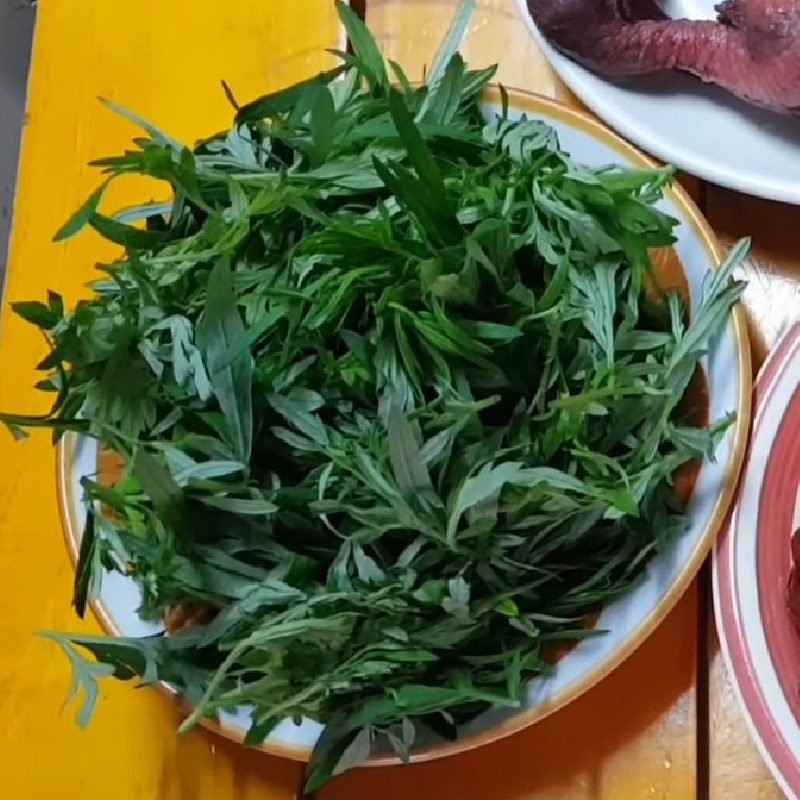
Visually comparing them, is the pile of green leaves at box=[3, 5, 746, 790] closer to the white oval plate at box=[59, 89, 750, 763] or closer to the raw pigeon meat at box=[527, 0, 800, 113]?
the white oval plate at box=[59, 89, 750, 763]

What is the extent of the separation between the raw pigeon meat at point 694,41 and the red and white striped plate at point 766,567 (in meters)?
0.16

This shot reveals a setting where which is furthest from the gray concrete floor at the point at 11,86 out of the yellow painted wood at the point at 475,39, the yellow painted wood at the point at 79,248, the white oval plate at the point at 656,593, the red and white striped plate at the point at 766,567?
the red and white striped plate at the point at 766,567

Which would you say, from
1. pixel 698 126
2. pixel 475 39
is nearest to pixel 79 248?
pixel 475 39

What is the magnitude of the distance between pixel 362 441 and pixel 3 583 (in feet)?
→ 1.03

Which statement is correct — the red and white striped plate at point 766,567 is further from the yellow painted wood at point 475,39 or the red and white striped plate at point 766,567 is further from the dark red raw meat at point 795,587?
the yellow painted wood at point 475,39

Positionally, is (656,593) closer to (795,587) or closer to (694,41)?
(795,587)

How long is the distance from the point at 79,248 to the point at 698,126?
0.41 m

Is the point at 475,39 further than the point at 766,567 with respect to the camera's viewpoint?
Yes

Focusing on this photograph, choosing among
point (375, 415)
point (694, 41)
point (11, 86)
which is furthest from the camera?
point (11, 86)

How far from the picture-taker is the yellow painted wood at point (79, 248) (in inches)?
25.8

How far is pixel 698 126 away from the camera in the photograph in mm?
655

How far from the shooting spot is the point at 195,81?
0.73 meters

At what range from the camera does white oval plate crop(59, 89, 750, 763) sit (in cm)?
55

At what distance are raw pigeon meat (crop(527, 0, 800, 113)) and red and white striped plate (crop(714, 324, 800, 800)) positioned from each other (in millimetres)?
161
